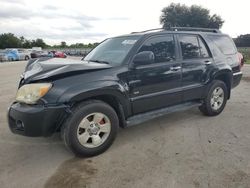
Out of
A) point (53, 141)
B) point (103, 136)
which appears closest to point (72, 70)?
point (103, 136)

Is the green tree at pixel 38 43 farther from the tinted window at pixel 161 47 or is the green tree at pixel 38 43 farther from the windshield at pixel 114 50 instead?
the tinted window at pixel 161 47

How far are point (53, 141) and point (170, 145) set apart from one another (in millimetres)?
1894

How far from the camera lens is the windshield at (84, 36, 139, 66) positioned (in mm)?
4249

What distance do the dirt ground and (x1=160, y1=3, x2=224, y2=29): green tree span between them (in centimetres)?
4683

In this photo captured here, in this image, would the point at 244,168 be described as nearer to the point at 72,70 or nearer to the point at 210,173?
the point at 210,173

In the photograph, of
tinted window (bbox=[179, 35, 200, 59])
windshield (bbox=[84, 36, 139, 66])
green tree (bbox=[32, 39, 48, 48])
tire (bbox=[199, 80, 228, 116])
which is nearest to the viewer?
windshield (bbox=[84, 36, 139, 66])

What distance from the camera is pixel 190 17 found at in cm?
5031

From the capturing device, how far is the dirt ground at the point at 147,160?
3.06 meters

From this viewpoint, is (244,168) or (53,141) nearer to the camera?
(244,168)

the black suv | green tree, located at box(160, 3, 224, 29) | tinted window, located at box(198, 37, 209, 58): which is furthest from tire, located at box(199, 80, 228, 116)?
green tree, located at box(160, 3, 224, 29)

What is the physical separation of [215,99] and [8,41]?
84109 millimetres

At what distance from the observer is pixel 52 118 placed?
3.38 m

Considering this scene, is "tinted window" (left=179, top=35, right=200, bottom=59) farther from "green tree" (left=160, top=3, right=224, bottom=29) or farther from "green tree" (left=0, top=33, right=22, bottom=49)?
"green tree" (left=0, top=33, right=22, bottom=49)

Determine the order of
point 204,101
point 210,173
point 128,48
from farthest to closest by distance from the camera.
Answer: point 204,101 → point 128,48 → point 210,173
